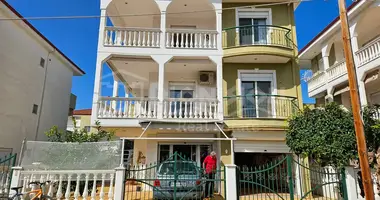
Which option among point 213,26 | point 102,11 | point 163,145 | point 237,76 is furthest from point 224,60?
point 102,11

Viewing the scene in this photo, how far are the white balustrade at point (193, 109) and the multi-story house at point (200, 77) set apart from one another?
5cm

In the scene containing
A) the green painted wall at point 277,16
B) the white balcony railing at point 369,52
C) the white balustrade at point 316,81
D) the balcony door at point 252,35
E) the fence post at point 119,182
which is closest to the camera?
the fence post at point 119,182

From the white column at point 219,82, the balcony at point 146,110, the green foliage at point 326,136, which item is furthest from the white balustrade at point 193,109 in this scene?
the green foliage at point 326,136

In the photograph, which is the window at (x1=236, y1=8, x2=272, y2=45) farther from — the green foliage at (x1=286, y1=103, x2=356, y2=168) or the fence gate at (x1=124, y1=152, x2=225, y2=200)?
the fence gate at (x1=124, y1=152, x2=225, y2=200)

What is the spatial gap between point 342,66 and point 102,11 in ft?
45.2

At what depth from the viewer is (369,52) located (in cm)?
1205

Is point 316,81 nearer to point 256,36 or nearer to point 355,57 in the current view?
point 355,57

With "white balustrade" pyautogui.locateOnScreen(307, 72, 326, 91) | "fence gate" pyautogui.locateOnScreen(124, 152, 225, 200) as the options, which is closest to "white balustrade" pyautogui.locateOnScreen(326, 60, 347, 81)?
"white balustrade" pyautogui.locateOnScreen(307, 72, 326, 91)

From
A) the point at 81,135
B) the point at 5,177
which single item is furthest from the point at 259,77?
the point at 5,177

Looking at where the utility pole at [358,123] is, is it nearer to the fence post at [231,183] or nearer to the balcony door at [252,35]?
the fence post at [231,183]

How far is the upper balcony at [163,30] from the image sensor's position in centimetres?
1183

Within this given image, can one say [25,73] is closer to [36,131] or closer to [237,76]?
[36,131]

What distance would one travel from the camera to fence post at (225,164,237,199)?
7941mm

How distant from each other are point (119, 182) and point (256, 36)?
10.2 m
